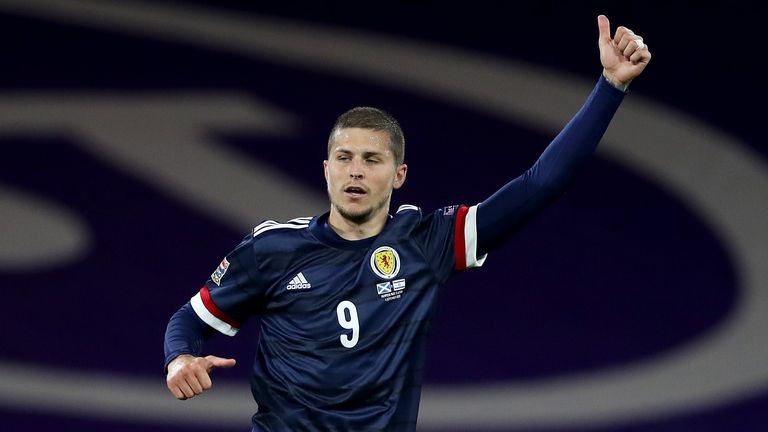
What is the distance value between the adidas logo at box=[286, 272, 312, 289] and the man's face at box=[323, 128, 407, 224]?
19cm

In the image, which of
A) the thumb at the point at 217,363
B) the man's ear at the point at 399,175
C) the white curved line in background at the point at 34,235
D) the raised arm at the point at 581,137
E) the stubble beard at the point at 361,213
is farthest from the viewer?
the white curved line in background at the point at 34,235

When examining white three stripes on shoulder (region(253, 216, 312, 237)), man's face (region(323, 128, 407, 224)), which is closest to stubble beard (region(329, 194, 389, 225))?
man's face (region(323, 128, 407, 224))

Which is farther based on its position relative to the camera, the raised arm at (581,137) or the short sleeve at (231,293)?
the short sleeve at (231,293)

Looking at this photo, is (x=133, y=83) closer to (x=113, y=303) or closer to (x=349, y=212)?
(x=113, y=303)

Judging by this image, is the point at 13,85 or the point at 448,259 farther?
the point at 13,85

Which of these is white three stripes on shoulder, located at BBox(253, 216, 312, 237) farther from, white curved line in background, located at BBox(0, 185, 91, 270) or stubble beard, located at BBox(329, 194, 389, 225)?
white curved line in background, located at BBox(0, 185, 91, 270)

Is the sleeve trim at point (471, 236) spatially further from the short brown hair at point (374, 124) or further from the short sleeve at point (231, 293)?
the short sleeve at point (231, 293)

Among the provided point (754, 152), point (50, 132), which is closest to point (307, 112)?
point (50, 132)

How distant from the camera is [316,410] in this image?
3.11 metres

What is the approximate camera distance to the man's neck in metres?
3.27

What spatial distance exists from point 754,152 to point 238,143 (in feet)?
8.39

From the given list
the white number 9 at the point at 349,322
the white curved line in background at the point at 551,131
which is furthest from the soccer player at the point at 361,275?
the white curved line in background at the point at 551,131

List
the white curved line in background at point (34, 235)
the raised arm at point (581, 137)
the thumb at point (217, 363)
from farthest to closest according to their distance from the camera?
the white curved line in background at point (34, 235) < the raised arm at point (581, 137) < the thumb at point (217, 363)

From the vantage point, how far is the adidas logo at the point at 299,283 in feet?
10.5
